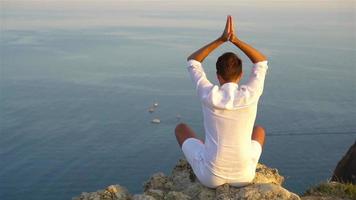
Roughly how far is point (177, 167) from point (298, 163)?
33.0 meters

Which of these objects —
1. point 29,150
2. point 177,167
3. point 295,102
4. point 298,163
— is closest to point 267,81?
point 295,102

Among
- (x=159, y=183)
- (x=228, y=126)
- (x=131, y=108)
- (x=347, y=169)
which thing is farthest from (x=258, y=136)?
(x=131, y=108)

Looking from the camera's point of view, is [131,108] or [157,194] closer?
[157,194]

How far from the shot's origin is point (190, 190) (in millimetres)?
6531

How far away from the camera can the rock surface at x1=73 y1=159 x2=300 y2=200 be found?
19.2 ft

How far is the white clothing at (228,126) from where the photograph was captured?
5.33 meters

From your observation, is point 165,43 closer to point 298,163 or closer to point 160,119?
point 160,119

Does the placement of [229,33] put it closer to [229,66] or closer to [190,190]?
[229,66]

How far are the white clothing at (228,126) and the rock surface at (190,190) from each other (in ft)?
0.55

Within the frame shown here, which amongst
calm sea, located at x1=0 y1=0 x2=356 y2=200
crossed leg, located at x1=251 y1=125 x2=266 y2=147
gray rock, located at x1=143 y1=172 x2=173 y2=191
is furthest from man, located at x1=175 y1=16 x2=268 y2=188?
calm sea, located at x1=0 y1=0 x2=356 y2=200

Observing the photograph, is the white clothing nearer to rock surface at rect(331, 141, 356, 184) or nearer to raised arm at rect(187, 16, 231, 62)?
raised arm at rect(187, 16, 231, 62)

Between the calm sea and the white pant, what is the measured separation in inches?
696

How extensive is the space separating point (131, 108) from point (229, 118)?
146ft

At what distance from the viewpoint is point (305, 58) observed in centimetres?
6525
